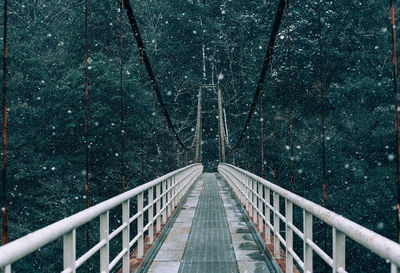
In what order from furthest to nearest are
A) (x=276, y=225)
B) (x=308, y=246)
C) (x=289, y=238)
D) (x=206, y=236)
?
(x=206, y=236) < (x=276, y=225) < (x=289, y=238) < (x=308, y=246)

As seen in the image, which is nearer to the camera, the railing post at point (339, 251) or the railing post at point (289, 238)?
the railing post at point (339, 251)

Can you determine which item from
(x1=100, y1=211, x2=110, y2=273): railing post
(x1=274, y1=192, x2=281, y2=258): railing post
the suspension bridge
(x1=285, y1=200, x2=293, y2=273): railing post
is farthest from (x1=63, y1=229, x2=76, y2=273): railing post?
(x1=274, y1=192, x2=281, y2=258): railing post

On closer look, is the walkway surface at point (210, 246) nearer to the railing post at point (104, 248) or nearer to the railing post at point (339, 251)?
the railing post at point (104, 248)

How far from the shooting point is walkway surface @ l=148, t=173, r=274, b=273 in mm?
4656

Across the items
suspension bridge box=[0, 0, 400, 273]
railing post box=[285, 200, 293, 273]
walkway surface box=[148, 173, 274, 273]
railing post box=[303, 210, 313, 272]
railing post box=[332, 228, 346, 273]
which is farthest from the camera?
walkway surface box=[148, 173, 274, 273]

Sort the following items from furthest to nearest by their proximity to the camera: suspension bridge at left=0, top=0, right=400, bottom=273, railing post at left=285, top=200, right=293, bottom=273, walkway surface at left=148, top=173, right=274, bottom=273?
1. walkway surface at left=148, top=173, right=274, bottom=273
2. railing post at left=285, top=200, right=293, bottom=273
3. suspension bridge at left=0, top=0, right=400, bottom=273

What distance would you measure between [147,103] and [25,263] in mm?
11407

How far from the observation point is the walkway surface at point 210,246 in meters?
4.66

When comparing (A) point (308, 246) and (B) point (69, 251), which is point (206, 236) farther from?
(B) point (69, 251)

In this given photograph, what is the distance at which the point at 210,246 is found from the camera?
18.9ft

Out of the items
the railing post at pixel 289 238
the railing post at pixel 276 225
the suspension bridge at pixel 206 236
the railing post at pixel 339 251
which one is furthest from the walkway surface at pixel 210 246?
the railing post at pixel 339 251

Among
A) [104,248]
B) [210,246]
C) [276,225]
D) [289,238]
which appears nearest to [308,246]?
[289,238]

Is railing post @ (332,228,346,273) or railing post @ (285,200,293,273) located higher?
railing post @ (332,228,346,273)

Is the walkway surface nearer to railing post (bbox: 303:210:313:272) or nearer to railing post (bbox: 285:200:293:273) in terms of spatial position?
railing post (bbox: 285:200:293:273)
